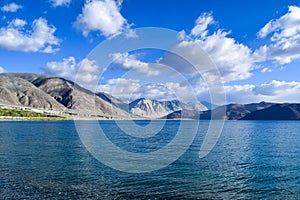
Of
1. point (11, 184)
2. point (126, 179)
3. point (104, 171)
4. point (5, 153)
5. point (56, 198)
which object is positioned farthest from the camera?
point (5, 153)

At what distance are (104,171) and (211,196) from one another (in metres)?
17.6

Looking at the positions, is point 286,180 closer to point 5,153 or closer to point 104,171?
point 104,171

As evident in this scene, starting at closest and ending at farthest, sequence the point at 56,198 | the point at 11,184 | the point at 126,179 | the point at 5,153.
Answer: the point at 56,198 → the point at 11,184 → the point at 126,179 → the point at 5,153

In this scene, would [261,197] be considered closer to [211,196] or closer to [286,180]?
[211,196]

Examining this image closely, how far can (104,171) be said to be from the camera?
42.4m

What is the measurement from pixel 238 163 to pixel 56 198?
3378 centimetres

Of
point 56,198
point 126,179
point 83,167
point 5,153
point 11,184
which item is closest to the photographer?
point 56,198

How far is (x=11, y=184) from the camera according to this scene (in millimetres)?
33469

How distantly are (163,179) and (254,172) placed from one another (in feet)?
49.2

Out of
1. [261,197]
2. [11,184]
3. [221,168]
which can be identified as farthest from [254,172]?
[11,184]

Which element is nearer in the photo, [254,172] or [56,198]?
[56,198]

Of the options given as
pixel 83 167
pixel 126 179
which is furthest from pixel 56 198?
pixel 83 167

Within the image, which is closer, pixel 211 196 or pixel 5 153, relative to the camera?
pixel 211 196

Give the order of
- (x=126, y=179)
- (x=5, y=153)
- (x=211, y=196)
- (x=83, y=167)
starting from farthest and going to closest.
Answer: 1. (x=5, y=153)
2. (x=83, y=167)
3. (x=126, y=179)
4. (x=211, y=196)
